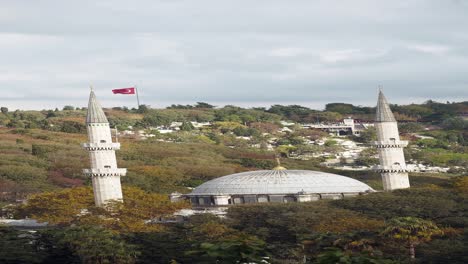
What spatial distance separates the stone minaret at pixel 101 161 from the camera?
9794 cm

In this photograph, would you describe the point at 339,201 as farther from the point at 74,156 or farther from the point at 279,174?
Answer: the point at 74,156

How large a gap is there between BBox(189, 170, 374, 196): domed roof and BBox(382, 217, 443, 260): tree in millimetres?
23659

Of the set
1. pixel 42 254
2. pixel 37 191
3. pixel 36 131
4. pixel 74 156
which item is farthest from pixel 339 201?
pixel 36 131

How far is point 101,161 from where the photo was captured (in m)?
98.7

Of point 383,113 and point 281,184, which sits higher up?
point 383,113

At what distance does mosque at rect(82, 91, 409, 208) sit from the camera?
323 ft

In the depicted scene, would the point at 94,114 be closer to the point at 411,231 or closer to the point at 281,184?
the point at 281,184

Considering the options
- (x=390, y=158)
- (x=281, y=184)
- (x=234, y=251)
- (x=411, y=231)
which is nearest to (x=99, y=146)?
(x=281, y=184)

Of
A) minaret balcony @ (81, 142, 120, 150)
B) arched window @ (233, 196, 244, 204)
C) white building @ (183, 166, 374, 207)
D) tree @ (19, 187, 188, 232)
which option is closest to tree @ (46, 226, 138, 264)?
tree @ (19, 187, 188, 232)

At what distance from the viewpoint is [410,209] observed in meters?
88.9

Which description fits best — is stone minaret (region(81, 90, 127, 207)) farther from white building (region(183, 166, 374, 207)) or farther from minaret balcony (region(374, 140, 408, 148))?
minaret balcony (region(374, 140, 408, 148))

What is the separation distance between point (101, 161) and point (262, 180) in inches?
647

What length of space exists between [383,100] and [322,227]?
28.4m

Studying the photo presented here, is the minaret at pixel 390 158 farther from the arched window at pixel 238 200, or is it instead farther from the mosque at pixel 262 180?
the arched window at pixel 238 200
